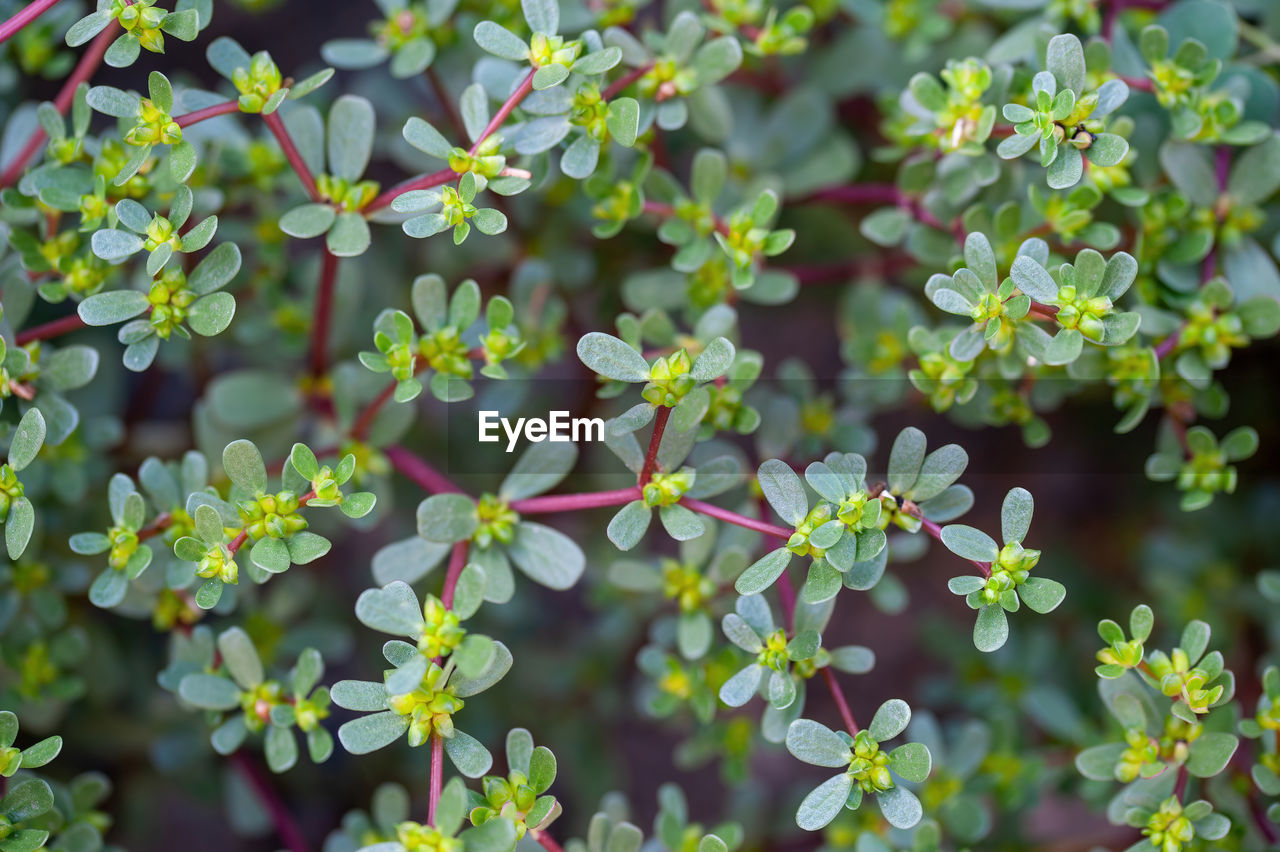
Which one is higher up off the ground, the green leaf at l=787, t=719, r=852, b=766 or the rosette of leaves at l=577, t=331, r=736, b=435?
the rosette of leaves at l=577, t=331, r=736, b=435

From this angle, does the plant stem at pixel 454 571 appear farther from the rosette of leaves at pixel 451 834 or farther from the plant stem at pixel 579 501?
the rosette of leaves at pixel 451 834

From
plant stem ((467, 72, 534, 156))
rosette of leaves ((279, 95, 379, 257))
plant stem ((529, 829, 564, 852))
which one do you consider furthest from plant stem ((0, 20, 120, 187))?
plant stem ((529, 829, 564, 852))

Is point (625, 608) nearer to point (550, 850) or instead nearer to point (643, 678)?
point (643, 678)

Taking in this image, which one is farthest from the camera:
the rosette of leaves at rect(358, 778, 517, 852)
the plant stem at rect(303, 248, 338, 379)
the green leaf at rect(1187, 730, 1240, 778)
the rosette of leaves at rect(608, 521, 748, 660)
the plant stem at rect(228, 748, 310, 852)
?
the plant stem at rect(228, 748, 310, 852)

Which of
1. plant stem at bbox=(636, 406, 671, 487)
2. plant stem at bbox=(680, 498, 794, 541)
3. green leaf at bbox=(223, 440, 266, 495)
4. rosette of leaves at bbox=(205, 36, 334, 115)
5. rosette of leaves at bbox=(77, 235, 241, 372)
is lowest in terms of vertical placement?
plant stem at bbox=(680, 498, 794, 541)

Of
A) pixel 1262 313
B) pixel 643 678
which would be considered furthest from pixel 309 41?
pixel 1262 313

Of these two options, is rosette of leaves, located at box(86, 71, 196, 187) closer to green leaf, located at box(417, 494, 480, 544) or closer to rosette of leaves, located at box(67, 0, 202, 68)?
rosette of leaves, located at box(67, 0, 202, 68)

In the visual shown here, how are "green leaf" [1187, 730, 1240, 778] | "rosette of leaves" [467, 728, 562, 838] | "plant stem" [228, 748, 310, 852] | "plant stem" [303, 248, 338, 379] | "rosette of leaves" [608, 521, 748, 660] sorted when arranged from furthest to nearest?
"plant stem" [228, 748, 310, 852] < "plant stem" [303, 248, 338, 379] < "rosette of leaves" [608, 521, 748, 660] < "green leaf" [1187, 730, 1240, 778] < "rosette of leaves" [467, 728, 562, 838]
